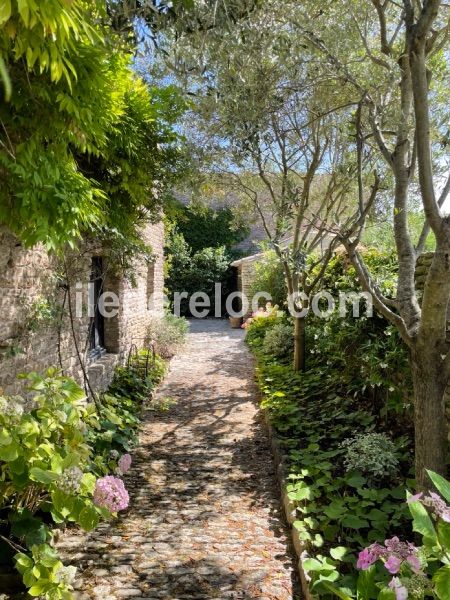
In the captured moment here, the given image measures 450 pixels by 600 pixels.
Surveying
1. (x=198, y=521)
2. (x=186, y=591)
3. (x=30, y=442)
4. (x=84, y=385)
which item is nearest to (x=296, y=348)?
(x=84, y=385)

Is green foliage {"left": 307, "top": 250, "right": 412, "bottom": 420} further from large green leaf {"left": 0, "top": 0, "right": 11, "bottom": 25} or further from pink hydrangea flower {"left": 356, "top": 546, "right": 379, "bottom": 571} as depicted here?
large green leaf {"left": 0, "top": 0, "right": 11, "bottom": 25}

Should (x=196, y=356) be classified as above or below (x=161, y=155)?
below

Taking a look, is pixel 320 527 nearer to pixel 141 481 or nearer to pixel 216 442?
pixel 141 481

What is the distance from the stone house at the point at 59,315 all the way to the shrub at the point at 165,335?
2.15 meters

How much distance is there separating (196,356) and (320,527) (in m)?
9.30

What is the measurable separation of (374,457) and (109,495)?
2.39 m

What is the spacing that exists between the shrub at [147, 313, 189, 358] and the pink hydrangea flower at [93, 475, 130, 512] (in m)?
8.17

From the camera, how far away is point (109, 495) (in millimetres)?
2930

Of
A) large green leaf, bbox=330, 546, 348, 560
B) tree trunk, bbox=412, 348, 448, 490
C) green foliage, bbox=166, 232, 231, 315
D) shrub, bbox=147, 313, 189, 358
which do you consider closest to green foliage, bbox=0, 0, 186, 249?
tree trunk, bbox=412, 348, 448, 490

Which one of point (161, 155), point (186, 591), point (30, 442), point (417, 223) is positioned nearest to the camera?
point (30, 442)

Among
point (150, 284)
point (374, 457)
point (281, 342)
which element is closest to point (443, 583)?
point (374, 457)

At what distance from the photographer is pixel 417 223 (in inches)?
502

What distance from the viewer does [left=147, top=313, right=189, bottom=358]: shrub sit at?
11406 millimetres

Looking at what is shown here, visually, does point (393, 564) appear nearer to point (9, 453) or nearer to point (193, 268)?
point (9, 453)
